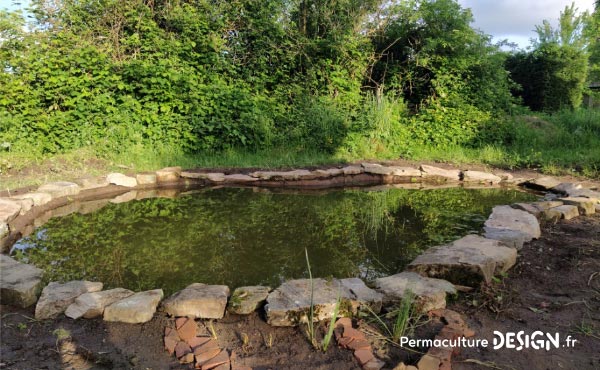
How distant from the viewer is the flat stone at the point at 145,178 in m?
5.30

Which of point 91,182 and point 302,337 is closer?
point 302,337

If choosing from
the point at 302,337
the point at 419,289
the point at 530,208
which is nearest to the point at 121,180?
the point at 302,337

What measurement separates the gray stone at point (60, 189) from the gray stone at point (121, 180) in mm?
442

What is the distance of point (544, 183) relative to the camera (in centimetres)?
536

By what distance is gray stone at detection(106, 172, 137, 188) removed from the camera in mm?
5090

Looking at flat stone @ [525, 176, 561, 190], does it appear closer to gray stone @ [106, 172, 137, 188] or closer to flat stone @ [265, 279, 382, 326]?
flat stone @ [265, 279, 382, 326]

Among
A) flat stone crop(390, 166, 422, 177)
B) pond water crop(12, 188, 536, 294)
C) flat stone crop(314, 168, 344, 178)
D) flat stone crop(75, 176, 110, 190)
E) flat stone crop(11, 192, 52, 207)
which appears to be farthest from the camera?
flat stone crop(390, 166, 422, 177)

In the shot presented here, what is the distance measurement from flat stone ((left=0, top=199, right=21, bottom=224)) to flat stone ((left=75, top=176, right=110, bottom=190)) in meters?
0.99

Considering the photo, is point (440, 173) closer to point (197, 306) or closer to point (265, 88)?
point (265, 88)

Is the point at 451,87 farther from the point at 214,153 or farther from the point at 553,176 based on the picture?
the point at 214,153

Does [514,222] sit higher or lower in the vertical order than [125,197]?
higher

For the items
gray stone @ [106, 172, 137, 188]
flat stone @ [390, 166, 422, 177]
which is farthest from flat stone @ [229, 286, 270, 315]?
flat stone @ [390, 166, 422, 177]

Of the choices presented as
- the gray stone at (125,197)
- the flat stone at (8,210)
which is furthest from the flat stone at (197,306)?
the gray stone at (125,197)

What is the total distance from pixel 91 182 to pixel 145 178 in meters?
0.65
